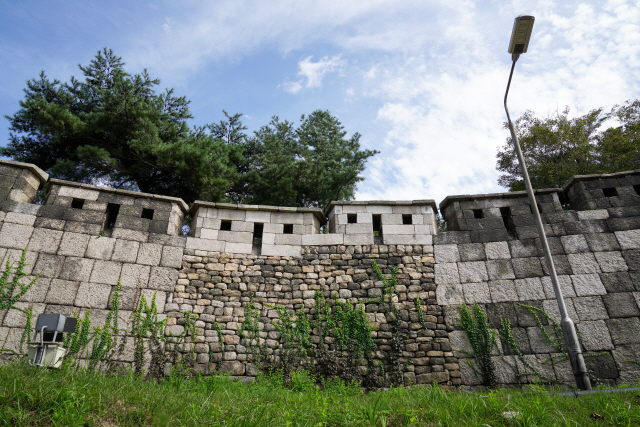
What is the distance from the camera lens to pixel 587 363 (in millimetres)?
5898

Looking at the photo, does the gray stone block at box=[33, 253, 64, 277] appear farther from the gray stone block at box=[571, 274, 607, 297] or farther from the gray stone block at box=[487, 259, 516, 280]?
the gray stone block at box=[571, 274, 607, 297]

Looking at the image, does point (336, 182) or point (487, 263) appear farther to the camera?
point (336, 182)

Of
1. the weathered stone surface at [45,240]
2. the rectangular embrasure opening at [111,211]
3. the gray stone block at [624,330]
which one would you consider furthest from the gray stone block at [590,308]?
the weathered stone surface at [45,240]

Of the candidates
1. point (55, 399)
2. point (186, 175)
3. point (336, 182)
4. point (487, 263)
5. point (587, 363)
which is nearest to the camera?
point (55, 399)

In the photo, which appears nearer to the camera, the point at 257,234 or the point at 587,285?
the point at 587,285

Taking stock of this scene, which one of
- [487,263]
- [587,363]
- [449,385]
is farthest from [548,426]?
[487,263]

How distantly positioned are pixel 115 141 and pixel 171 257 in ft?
17.0

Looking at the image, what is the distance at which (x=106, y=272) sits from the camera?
6.34 meters

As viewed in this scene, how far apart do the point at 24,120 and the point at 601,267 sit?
13.3 m

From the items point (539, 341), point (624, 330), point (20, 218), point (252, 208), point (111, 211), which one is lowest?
point (539, 341)

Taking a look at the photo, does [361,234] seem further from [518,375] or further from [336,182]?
[336,182]

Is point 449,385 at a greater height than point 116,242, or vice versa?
point 116,242

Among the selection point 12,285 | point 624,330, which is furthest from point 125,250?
point 624,330

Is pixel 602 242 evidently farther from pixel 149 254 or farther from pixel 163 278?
pixel 149 254
